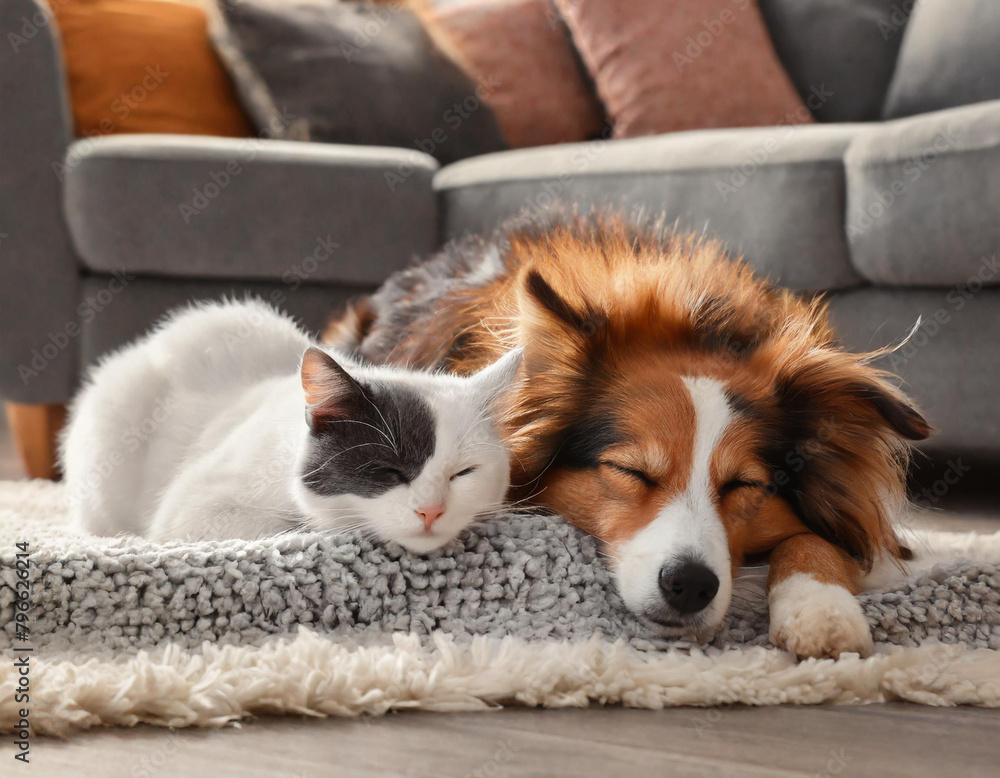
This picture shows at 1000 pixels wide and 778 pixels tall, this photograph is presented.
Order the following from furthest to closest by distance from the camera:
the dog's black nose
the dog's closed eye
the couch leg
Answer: the couch leg < the dog's closed eye < the dog's black nose

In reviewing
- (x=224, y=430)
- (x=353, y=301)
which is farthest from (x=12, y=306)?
(x=224, y=430)

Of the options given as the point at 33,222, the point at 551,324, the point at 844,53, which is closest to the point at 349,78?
the point at 33,222

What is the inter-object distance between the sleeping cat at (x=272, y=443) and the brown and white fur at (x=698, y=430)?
14 cm

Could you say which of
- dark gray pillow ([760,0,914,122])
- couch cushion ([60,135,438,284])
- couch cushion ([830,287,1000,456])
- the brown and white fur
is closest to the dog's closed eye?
the brown and white fur

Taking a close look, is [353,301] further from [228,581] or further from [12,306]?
[228,581]

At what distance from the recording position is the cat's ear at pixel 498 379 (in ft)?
4.66

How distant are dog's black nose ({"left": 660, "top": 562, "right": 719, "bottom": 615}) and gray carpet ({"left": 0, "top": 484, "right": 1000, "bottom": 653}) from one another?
75mm

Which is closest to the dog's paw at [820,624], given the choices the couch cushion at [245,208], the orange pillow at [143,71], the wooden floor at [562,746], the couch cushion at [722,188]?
the wooden floor at [562,746]

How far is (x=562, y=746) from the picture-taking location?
1.02 m

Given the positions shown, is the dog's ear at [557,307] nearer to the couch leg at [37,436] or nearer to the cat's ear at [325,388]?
the cat's ear at [325,388]

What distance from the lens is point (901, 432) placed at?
1.46 meters

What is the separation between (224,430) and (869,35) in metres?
3.38

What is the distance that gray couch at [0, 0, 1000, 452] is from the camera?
236 centimetres

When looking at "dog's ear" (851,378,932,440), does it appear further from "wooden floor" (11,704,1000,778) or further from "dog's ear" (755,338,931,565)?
"wooden floor" (11,704,1000,778)
